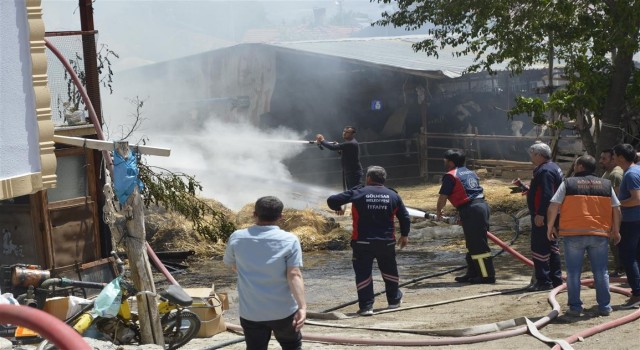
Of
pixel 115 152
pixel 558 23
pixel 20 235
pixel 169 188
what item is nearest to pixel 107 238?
pixel 20 235

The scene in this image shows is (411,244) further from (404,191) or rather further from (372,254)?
(404,191)

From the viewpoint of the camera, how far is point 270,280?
651 centimetres

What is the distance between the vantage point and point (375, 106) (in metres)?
29.9

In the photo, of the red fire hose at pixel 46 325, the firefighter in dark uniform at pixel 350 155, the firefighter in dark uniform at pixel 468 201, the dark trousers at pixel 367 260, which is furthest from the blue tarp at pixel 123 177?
the firefighter in dark uniform at pixel 350 155

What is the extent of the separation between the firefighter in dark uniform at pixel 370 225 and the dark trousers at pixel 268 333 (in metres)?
3.87

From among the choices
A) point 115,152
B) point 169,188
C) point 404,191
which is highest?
point 115,152

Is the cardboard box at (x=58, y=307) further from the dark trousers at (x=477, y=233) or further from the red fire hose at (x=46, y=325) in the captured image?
the dark trousers at (x=477, y=233)

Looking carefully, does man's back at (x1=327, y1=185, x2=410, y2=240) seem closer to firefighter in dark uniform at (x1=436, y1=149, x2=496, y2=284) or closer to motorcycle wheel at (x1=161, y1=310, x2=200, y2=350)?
firefighter in dark uniform at (x1=436, y1=149, x2=496, y2=284)

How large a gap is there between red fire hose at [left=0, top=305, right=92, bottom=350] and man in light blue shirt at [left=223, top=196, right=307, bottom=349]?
7.93 ft

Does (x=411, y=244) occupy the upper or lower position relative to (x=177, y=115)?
lower

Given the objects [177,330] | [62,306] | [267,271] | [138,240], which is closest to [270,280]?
[267,271]

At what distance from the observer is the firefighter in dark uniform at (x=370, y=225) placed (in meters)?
10.5

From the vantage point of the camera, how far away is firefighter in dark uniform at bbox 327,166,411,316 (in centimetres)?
1049

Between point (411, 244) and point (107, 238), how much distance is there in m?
6.17
